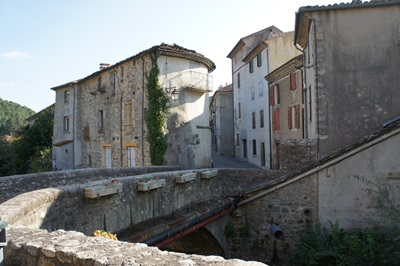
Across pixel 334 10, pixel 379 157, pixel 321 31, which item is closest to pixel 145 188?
pixel 379 157

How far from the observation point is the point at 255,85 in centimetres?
2425

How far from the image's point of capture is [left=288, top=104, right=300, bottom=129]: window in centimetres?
1608

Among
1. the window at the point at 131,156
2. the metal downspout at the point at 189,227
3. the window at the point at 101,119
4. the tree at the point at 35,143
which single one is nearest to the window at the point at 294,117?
the metal downspout at the point at 189,227

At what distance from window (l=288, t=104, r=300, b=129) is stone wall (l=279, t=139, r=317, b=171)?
5108 millimetres

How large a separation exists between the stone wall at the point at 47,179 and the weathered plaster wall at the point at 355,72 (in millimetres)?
7303

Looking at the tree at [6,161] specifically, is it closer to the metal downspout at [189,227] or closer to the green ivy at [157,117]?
the green ivy at [157,117]

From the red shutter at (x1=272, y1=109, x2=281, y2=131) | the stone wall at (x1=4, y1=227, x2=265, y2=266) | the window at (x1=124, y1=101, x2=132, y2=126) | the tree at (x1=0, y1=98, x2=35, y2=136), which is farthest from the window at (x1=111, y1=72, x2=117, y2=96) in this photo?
the tree at (x1=0, y1=98, x2=35, y2=136)

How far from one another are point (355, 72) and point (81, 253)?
34.9 ft

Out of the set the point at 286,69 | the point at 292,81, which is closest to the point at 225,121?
the point at 286,69

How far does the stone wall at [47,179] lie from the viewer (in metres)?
7.62

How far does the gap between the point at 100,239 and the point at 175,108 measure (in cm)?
1339

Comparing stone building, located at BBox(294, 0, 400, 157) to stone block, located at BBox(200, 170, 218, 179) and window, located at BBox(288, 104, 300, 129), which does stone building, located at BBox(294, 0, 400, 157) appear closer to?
stone block, located at BBox(200, 170, 218, 179)

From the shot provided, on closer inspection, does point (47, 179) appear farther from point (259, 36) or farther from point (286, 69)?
point (259, 36)

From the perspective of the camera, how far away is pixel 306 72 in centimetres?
1290
